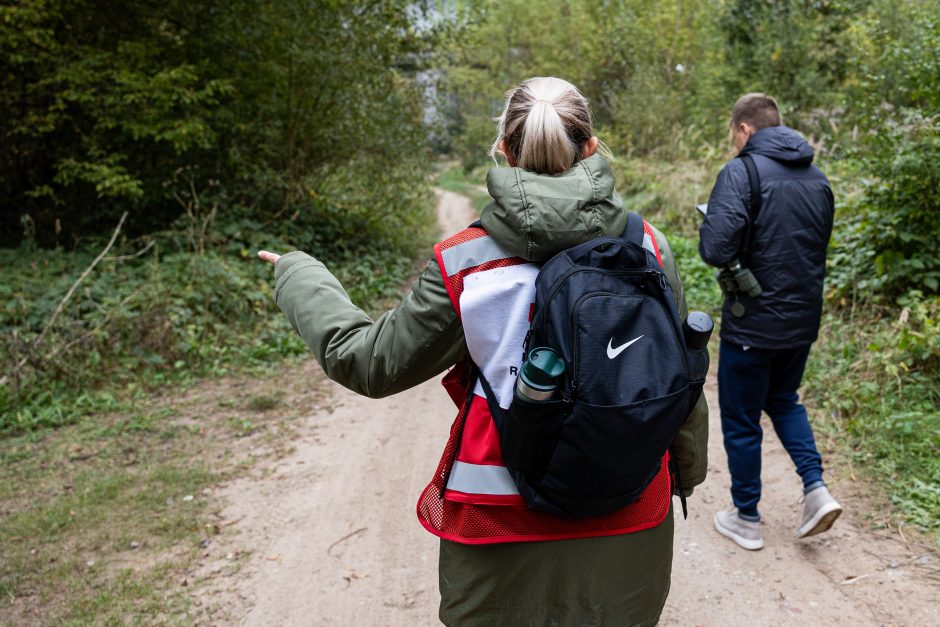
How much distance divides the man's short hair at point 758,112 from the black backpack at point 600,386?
2.39 metres

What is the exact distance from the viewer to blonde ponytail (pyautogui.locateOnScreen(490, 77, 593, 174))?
1650mm

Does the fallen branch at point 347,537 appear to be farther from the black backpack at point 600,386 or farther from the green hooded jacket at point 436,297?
the black backpack at point 600,386

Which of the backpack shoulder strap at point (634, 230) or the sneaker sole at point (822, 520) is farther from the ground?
the backpack shoulder strap at point (634, 230)

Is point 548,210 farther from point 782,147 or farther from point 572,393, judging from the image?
point 782,147

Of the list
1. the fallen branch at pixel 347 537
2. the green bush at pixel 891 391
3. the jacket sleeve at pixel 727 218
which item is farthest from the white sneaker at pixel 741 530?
the fallen branch at pixel 347 537

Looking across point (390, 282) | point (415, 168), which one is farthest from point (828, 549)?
point (415, 168)

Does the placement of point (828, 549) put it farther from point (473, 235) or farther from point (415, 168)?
point (415, 168)

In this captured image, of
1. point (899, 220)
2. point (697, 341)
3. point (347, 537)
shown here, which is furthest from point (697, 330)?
point (899, 220)

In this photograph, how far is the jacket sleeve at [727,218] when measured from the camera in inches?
132

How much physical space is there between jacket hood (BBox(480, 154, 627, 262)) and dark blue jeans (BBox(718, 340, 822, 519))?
2.23 m

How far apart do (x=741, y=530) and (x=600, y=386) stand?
9.23 feet

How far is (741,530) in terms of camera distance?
3746mm

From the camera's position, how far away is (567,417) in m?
1.45

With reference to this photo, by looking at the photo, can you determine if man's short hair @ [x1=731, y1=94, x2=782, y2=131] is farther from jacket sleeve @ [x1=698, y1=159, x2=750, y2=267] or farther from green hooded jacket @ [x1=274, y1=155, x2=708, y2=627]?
green hooded jacket @ [x1=274, y1=155, x2=708, y2=627]
